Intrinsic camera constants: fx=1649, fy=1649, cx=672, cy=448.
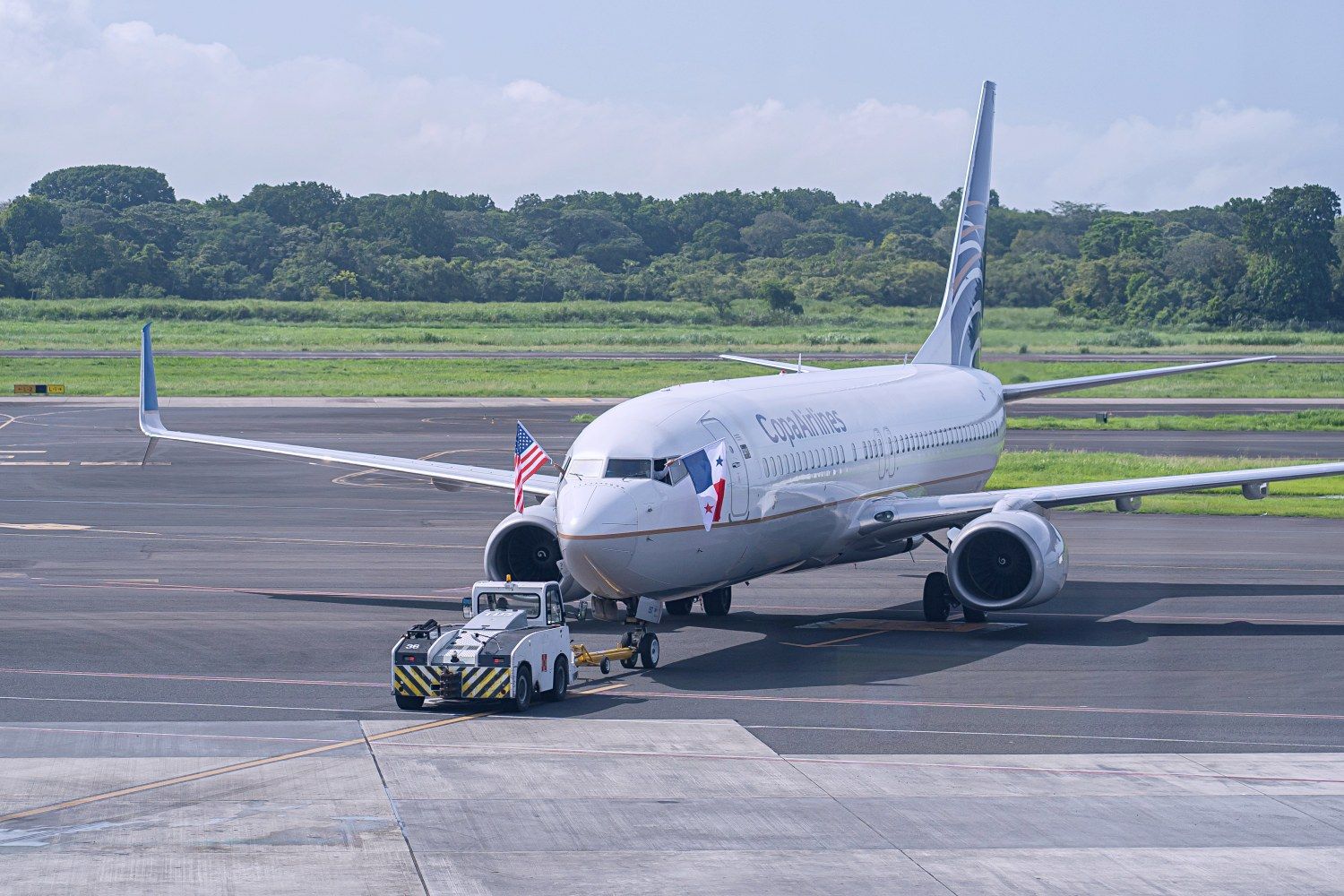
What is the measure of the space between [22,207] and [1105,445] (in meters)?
164

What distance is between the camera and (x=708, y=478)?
28.1 meters

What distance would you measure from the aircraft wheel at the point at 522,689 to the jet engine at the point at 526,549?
22.2ft

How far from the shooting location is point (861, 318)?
362 feet

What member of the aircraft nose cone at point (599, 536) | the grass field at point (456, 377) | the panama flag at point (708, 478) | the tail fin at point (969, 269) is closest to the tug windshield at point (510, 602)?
the aircraft nose cone at point (599, 536)

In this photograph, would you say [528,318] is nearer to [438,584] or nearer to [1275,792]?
[438,584]

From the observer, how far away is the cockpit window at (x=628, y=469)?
89.6 ft

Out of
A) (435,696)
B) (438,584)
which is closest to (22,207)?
(438,584)

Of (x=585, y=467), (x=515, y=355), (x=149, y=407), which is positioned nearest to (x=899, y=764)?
(x=585, y=467)

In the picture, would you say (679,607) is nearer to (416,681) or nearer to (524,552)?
(524,552)

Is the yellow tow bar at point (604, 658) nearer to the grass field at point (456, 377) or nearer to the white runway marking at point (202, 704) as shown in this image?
the white runway marking at point (202, 704)

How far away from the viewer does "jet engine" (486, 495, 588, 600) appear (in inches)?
1251

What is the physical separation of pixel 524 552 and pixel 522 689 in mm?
7813

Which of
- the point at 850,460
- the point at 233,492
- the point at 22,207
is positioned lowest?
the point at 233,492

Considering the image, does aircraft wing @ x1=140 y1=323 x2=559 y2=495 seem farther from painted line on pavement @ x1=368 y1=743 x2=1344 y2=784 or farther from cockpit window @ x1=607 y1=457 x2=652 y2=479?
painted line on pavement @ x1=368 y1=743 x2=1344 y2=784
